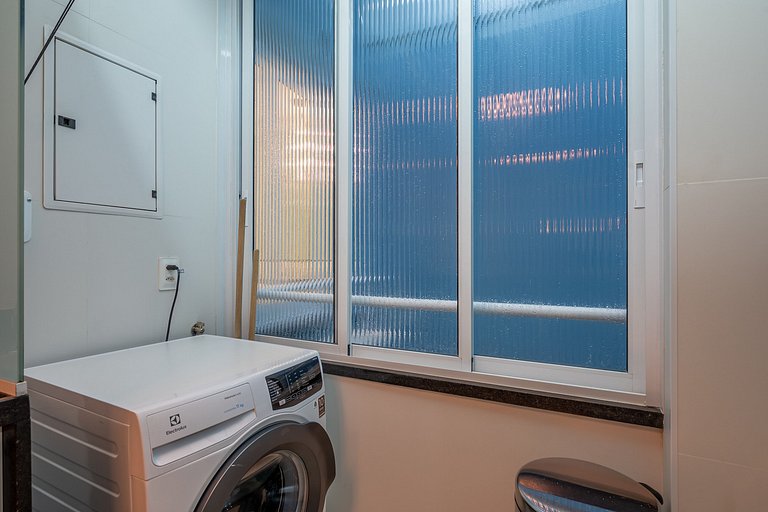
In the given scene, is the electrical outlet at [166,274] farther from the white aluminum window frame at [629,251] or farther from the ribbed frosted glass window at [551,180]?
the ribbed frosted glass window at [551,180]

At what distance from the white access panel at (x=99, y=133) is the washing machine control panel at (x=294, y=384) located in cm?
87

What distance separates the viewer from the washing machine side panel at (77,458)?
0.78m

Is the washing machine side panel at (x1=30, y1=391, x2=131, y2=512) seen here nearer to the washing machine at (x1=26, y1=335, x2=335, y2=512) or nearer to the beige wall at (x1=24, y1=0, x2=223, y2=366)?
the washing machine at (x1=26, y1=335, x2=335, y2=512)

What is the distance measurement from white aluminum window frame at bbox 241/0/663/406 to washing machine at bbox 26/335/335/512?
0.38m

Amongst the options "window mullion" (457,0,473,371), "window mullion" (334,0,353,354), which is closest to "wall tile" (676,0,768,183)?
"window mullion" (457,0,473,371)

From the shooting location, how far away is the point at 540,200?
1217mm

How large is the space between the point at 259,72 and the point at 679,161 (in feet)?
5.60

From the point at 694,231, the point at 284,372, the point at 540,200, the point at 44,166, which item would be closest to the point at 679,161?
the point at 694,231

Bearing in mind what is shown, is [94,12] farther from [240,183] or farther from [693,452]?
[693,452]

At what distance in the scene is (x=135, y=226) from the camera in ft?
4.55

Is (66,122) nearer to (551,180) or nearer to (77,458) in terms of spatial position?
(77,458)

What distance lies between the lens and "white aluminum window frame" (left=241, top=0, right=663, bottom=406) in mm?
1054

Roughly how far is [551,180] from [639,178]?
242 millimetres

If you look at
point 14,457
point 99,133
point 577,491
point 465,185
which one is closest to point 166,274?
point 99,133
